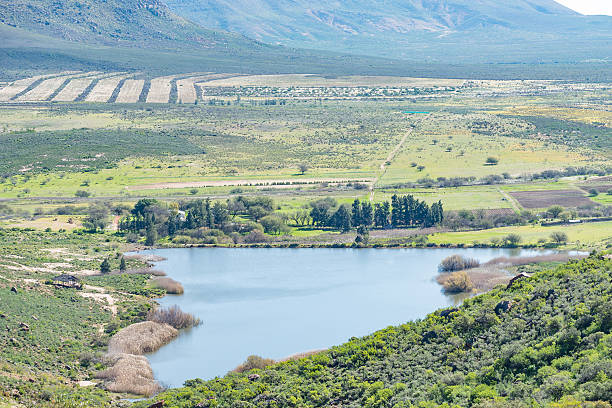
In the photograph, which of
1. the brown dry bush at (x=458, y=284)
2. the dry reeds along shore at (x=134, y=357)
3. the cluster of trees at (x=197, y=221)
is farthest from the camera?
the cluster of trees at (x=197, y=221)

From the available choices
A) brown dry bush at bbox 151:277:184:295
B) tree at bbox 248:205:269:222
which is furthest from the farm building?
tree at bbox 248:205:269:222

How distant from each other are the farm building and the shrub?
958 inches

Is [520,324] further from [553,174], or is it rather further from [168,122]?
[168,122]

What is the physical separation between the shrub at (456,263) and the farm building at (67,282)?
24338mm

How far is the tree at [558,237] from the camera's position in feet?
220

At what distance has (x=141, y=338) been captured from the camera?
47562 mm

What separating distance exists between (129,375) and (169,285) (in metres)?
17.5

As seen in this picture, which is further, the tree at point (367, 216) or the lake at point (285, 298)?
the tree at point (367, 216)

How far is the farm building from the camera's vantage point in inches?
2148

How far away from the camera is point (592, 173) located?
97.1 metres

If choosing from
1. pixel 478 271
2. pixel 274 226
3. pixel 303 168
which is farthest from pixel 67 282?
pixel 303 168

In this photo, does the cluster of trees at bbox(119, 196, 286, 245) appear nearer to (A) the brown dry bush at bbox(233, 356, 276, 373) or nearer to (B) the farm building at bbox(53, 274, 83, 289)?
(B) the farm building at bbox(53, 274, 83, 289)

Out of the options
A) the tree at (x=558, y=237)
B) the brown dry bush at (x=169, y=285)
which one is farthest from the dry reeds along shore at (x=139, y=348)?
the tree at (x=558, y=237)

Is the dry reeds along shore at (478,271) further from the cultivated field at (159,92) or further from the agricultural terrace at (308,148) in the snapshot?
the cultivated field at (159,92)
